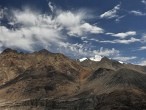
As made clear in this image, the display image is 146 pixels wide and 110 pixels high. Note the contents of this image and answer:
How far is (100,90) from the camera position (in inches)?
7702

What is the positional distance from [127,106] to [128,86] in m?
26.4

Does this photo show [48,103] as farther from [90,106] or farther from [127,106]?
[127,106]

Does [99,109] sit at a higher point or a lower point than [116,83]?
lower

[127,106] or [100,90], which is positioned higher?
[100,90]

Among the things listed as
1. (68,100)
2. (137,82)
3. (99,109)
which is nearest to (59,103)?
(68,100)

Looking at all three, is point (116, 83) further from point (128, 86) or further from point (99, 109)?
point (99, 109)

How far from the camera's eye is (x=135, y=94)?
172m

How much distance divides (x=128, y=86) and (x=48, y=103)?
44459mm

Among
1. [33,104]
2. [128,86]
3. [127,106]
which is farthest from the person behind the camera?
[33,104]

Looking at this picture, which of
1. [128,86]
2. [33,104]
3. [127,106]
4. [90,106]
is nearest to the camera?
[127,106]

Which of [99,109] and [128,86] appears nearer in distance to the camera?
[99,109]

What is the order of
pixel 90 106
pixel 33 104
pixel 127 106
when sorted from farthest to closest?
pixel 33 104 < pixel 90 106 < pixel 127 106

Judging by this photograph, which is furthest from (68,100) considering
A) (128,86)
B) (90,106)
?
(128,86)

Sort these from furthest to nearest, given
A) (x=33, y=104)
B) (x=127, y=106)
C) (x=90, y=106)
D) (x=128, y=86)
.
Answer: (x=33, y=104) < (x=128, y=86) < (x=90, y=106) < (x=127, y=106)
